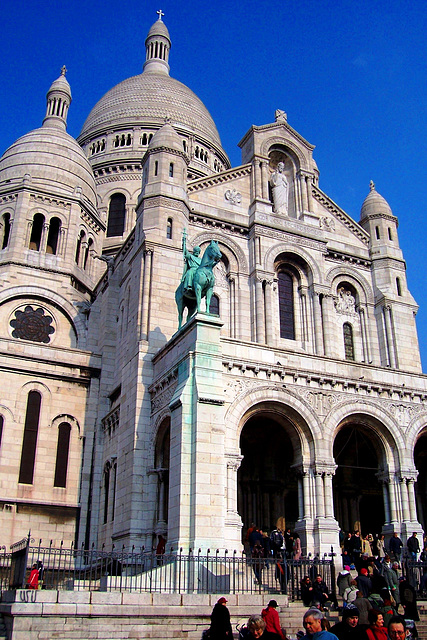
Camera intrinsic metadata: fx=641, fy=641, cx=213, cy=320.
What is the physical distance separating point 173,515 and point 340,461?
37.0 feet

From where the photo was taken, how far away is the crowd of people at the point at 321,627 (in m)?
7.71

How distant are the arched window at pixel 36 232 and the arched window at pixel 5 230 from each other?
1391 mm

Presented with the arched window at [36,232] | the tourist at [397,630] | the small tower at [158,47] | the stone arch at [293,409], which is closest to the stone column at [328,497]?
the stone arch at [293,409]

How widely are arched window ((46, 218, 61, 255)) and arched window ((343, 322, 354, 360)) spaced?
1717 centimetres

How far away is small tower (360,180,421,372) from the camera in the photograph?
33125mm

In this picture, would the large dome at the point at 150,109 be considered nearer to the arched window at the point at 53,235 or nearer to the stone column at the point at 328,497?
the arched window at the point at 53,235

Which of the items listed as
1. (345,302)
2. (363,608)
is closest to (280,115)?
(345,302)

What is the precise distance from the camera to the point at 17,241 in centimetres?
3569

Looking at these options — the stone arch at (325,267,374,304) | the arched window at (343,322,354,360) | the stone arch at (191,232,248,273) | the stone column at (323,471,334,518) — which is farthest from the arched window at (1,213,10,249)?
the stone column at (323,471,334,518)

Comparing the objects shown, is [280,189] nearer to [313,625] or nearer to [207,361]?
[207,361]

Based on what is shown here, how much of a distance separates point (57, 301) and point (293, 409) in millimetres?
17133

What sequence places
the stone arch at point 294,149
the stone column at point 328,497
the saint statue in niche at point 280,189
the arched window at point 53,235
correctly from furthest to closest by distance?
the arched window at point 53,235
the stone arch at point 294,149
the saint statue in niche at point 280,189
the stone column at point 328,497

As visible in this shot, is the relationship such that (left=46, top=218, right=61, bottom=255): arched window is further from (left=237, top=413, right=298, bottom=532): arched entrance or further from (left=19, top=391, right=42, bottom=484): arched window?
(left=237, top=413, right=298, bottom=532): arched entrance

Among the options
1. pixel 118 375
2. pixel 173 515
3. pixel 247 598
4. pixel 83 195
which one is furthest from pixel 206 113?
pixel 247 598
